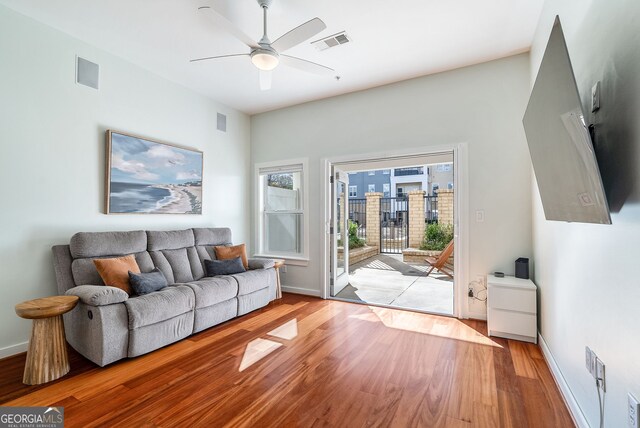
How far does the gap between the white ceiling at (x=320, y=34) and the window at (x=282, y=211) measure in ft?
4.71

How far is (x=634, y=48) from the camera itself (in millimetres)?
1082

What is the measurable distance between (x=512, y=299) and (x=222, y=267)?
10.4 feet

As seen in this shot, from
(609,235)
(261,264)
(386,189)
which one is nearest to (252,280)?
(261,264)

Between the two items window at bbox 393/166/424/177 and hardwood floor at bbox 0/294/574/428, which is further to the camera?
window at bbox 393/166/424/177

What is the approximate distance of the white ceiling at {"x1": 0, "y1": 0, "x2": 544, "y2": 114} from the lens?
2.44 meters

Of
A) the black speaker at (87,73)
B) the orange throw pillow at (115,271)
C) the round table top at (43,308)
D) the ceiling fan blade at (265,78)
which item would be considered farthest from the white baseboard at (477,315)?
the black speaker at (87,73)

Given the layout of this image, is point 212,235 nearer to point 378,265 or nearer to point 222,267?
point 222,267

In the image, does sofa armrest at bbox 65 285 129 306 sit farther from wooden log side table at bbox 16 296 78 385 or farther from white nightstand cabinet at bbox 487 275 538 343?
white nightstand cabinet at bbox 487 275 538 343

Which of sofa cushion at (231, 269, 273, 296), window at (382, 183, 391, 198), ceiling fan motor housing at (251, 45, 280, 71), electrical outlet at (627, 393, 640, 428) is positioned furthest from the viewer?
window at (382, 183, 391, 198)

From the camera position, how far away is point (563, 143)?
133 centimetres

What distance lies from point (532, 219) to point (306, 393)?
2.82 m

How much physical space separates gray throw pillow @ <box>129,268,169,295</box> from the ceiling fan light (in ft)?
7.25

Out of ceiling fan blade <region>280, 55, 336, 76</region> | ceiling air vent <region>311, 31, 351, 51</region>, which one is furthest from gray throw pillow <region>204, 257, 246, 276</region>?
ceiling air vent <region>311, 31, 351, 51</region>

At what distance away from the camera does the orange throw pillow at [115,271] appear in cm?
265
